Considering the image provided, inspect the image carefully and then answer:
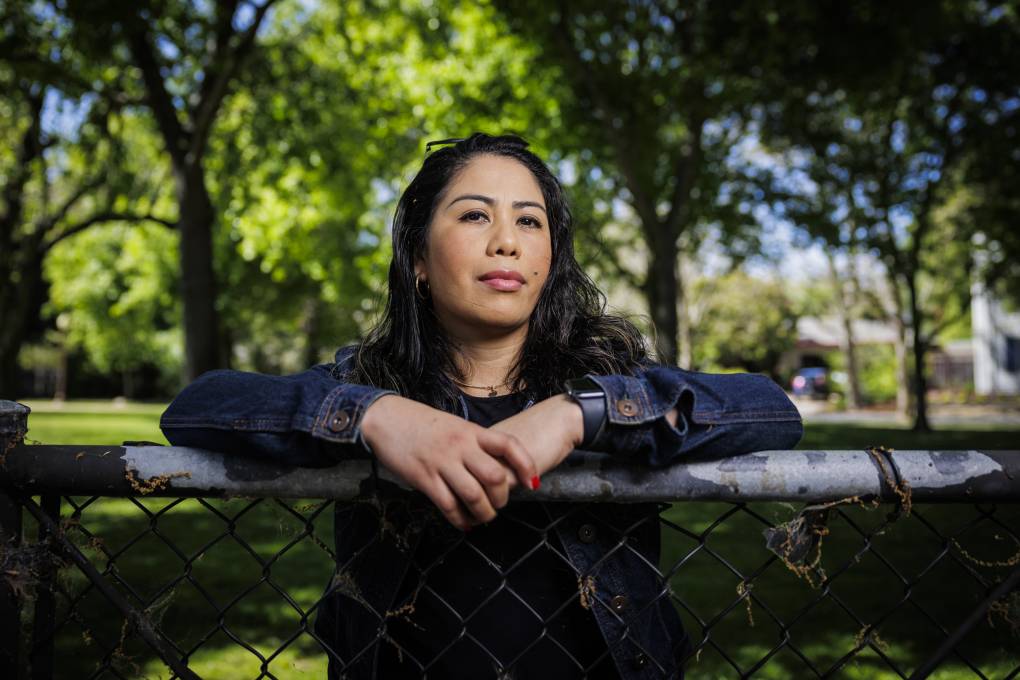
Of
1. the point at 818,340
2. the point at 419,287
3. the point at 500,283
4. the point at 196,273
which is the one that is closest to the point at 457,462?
the point at 500,283

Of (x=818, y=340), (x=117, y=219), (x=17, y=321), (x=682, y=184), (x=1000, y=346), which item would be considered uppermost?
(x=682, y=184)

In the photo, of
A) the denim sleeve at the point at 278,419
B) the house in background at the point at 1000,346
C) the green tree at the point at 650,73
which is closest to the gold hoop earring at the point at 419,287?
the denim sleeve at the point at 278,419

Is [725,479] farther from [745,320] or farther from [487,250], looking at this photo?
[745,320]

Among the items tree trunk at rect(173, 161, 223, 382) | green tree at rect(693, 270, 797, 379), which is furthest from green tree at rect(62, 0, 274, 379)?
green tree at rect(693, 270, 797, 379)

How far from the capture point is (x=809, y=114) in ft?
43.7

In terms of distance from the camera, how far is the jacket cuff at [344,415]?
3.91 feet

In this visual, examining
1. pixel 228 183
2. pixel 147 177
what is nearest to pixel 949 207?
pixel 228 183

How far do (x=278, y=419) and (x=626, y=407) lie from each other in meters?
0.57

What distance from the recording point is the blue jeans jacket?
3.99ft

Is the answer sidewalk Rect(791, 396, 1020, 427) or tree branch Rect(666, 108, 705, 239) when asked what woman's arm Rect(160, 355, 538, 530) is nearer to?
tree branch Rect(666, 108, 705, 239)

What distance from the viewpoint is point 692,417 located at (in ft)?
4.09

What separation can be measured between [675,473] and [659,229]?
34.8 ft

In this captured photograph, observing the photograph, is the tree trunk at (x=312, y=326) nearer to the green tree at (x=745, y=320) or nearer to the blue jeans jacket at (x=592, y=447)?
the green tree at (x=745, y=320)

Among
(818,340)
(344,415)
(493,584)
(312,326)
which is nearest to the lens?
(344,415)
